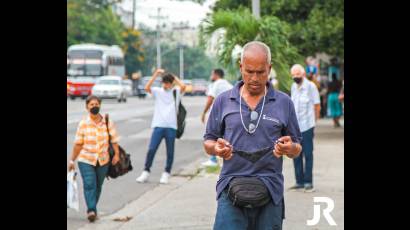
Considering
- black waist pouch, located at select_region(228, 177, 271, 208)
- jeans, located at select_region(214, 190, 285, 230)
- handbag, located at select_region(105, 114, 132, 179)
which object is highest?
black waist pouch, located at select_region(228, 177, 271, 208)

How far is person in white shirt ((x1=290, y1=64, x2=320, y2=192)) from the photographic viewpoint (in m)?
12.4

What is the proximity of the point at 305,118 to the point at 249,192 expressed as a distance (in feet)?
22.4

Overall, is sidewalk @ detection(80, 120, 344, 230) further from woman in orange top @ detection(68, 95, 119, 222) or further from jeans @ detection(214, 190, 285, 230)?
jeans @ detection(214, 190, 285, 230)

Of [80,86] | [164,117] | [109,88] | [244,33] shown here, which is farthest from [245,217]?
[80,86]

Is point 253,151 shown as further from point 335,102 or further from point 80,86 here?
point 80,86

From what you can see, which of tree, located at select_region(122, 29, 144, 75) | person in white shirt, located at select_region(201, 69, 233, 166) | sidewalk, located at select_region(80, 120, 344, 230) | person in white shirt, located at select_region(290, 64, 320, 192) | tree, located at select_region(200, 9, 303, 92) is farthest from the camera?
tree, located at select_region(122, 29, 144, 75)

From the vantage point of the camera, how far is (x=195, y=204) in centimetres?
1132

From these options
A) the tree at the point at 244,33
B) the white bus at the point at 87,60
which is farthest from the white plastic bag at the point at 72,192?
the white bus at the point at 87,60

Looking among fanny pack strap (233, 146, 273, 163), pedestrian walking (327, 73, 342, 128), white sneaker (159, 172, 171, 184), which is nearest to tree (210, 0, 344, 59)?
pedestrian walking (327, 73, 342, 128)

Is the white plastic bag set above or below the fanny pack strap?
below

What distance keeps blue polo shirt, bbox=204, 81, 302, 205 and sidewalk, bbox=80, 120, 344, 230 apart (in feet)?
12.4
